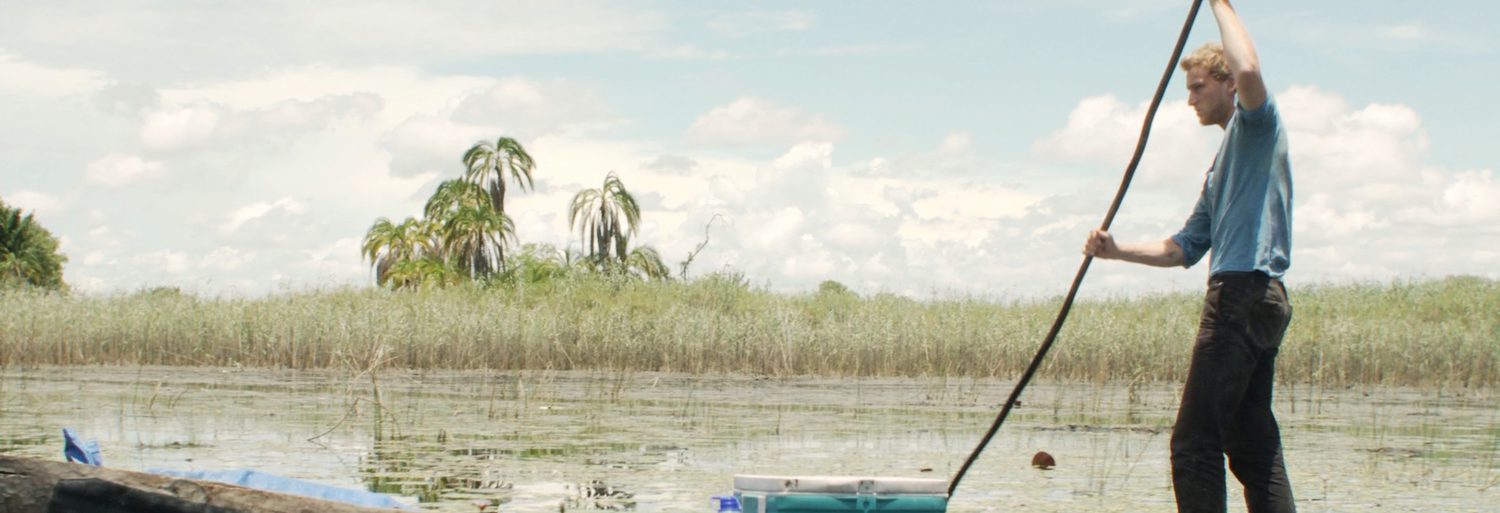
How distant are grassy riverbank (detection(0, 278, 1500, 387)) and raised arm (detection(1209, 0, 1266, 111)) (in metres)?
9.45

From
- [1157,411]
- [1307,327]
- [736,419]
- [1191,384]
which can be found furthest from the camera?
[1307,327]

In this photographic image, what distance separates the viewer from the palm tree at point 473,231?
22.8 meters

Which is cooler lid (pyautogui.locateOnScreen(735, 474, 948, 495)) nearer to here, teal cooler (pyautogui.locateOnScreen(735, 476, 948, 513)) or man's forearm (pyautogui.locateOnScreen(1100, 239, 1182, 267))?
teal cooler (pyautogui.locateOnScreen(735, 476, 948, 513))

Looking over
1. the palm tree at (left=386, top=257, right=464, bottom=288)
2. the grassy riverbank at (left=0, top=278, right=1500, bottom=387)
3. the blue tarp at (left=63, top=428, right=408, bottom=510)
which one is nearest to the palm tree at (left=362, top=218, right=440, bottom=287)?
the palm tree at (left=386, top=257, right=464, bottom=288)

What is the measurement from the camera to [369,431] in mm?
7285

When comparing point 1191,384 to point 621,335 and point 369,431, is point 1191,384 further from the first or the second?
point 621,335

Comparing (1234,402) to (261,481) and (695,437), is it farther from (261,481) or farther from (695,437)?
(695,437)

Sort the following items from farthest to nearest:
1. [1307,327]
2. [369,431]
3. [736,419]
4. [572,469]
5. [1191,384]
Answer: [1307,327]
[736,419]
[369,431]
[572,469]
[1191,384]

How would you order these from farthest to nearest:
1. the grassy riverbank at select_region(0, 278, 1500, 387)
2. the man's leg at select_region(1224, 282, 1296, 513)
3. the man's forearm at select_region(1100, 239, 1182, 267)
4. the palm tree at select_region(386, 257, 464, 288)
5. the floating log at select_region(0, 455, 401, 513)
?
the palm tree at select_region(386, 257, 464, 288), the grassy riverbank at select_region(0, 278, 1500, 387), the man's forearm at select_region(1100, 239, 1182, 267), the man's leg at select_region(1224, 282, 1296, 513), the floating log at select_region(0, 455, 401, 513)

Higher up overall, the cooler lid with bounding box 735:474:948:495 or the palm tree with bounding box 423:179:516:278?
the palm tree with bounding box 423:179:516:278

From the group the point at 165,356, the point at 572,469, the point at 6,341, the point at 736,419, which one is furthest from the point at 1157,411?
the point at 6,341

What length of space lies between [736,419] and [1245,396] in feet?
17.1

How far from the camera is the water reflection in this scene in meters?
5.18

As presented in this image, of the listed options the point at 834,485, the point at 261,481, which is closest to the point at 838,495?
the point at 834,485
